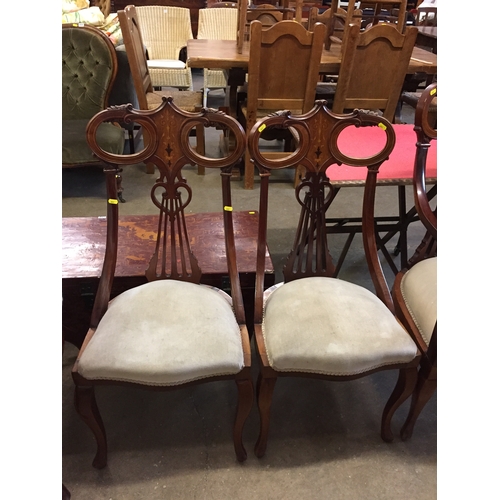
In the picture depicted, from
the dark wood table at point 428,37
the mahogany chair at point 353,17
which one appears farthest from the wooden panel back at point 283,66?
the dark wood table at point 428,37

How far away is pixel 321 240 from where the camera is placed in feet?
4.30

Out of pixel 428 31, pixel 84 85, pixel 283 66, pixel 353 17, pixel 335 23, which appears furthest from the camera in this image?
pixel 428 31

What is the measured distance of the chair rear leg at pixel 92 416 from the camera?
3.51ft

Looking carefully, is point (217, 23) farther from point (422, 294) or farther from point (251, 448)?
point (251, 448)

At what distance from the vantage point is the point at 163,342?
41.1 inches

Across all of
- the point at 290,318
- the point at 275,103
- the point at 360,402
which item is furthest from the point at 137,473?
the point at 275,103

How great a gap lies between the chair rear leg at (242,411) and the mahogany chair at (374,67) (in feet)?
6.93

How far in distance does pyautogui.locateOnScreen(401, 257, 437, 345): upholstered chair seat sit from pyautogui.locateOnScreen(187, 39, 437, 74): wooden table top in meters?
1.78

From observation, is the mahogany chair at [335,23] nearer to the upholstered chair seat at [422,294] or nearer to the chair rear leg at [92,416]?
the upholstered chair seat at [422,294]

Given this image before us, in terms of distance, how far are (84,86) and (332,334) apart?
2.44m

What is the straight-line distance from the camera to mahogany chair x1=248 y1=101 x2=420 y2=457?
3.53 ft

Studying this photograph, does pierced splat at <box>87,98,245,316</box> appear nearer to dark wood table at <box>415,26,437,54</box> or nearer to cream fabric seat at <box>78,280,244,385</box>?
cream fabric seat at <box>78,280,244,385</box>

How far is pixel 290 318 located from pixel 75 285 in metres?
0.71

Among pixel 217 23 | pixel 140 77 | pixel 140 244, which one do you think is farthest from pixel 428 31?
pixel 140 244
